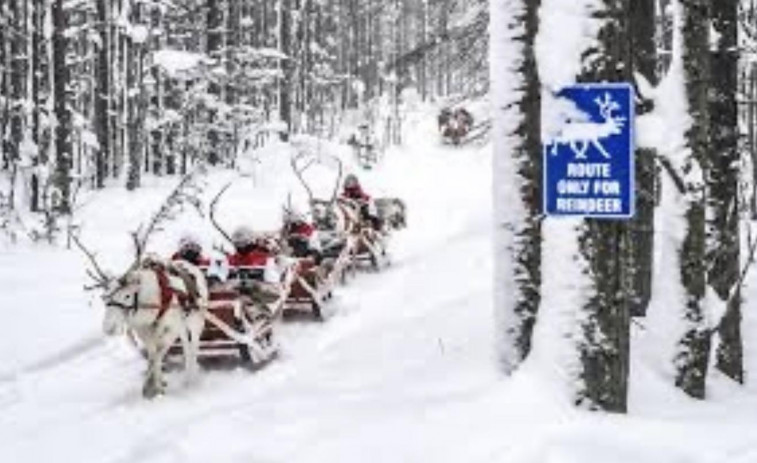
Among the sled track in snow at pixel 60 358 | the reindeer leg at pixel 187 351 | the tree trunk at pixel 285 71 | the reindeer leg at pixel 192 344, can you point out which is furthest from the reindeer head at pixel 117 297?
the tree trunk at pixel 285 71

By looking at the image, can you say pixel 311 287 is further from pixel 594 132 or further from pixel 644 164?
pixel 594 132

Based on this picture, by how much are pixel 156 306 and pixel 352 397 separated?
2.04m

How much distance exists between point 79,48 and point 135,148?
16.2 metres

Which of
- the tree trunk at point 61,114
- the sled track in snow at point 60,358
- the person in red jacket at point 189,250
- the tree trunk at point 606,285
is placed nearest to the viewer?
the tree trunk at point 606,285

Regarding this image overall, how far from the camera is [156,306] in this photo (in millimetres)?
9727

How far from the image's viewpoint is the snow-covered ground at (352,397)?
672 centimetres

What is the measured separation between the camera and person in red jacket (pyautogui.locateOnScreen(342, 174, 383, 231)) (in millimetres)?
18688

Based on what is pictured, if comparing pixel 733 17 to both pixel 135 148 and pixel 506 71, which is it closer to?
pixel 506 71

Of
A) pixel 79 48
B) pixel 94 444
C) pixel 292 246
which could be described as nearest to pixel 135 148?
pixel 292 246

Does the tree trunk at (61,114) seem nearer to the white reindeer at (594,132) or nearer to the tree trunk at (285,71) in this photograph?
the tree trunk at (285,71)

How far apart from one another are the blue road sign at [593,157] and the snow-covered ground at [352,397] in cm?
123

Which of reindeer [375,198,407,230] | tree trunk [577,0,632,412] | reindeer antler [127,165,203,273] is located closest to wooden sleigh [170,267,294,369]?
reindeer antler [127,165,203,273]

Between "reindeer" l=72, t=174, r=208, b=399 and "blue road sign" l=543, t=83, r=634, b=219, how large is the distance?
3.99 meters

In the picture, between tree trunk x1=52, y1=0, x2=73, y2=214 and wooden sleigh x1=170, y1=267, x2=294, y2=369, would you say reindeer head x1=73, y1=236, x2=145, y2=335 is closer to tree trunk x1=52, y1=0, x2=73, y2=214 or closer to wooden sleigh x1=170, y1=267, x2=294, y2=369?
wooden sleigh x1=170, y1=267, x2=294, y2=369
